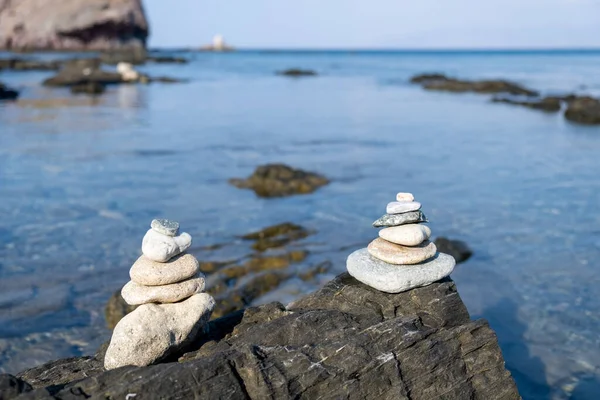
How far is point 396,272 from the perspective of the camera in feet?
20.5

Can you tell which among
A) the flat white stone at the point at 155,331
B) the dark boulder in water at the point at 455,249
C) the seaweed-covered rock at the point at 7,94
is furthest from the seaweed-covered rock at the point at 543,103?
the flat white stone at the point at 155,331

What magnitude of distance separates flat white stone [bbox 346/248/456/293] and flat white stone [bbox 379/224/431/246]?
0.24m

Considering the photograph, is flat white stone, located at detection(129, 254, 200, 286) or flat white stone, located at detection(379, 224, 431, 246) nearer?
flat white stone, located at detection(129, 254, 200, 286)

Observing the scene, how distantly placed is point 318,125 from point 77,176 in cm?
1432

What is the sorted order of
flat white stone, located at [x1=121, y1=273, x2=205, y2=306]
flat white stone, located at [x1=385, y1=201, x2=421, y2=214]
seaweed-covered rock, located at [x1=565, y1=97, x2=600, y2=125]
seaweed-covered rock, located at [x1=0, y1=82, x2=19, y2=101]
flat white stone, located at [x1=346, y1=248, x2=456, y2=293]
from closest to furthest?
flat white stone, located at [x1=121, y1=273, x2=205, y2=306], flat white stone, located at [x1=346, y1=248, x2=456, y2=293], flat white stone, located at [x1=385, y1=201, x2=421, y2=214], seaweed-covered rock, located at [x1=565, y1=97, x2=600, y2=125], seaweed-covered rock, located at [x1=0, y1=82, x2=19, y2=101]

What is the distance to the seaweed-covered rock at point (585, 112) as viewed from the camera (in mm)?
31906

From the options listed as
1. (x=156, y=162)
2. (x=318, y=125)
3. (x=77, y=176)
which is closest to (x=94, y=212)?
(x=77, y=176)

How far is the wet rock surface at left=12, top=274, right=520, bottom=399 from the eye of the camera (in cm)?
446

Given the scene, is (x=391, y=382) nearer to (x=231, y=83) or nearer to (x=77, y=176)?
(x=77, y=176)

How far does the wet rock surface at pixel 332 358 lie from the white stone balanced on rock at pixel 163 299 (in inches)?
9.0

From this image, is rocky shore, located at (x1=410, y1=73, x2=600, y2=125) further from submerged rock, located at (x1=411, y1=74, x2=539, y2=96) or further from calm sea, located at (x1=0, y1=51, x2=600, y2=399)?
calm sea, located at (x1=0, y1=51, x2=600, y2=399)

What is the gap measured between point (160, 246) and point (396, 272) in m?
2.26

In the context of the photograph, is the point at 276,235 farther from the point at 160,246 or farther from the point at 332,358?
the point at 332,358

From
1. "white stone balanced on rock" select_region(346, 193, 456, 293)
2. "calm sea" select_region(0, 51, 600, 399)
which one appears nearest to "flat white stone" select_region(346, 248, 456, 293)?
"white stone balanced on rock" select_region(346, 193, 456, 293)
